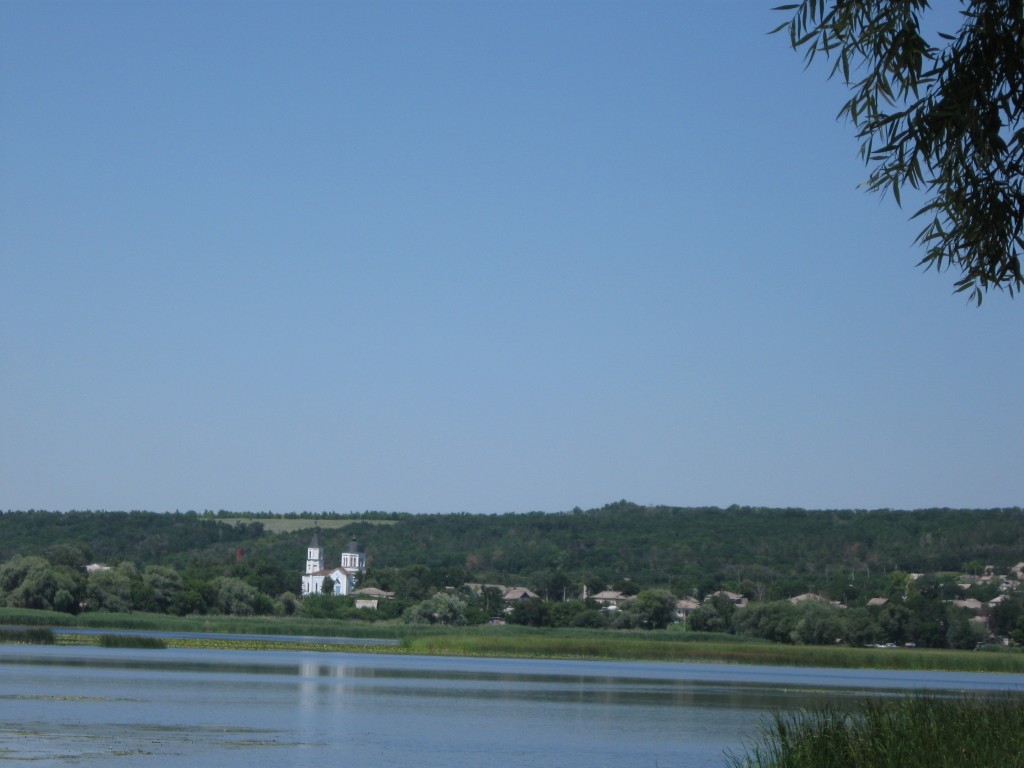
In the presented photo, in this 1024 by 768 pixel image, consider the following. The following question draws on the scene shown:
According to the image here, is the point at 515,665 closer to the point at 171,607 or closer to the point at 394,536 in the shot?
the point at 171,607

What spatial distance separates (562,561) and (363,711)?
125m

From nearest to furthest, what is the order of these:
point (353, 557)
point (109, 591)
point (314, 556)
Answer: point (109, 591), point (314, 556), point (353, 557)

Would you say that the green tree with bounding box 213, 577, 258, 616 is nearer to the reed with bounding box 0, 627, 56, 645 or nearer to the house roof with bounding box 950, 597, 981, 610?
the reed with bounding box 0, 627, 56, 645

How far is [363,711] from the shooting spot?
95.8ft

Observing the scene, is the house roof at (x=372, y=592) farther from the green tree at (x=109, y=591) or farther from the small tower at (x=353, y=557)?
the green tree at (x=109, y=591)

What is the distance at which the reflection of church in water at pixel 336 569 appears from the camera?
152m

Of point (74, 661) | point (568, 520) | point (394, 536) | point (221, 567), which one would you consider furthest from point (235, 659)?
point (394, 536)

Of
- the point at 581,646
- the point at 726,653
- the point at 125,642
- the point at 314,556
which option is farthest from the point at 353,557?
the point at 125,642

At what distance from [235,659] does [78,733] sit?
30.6 metres

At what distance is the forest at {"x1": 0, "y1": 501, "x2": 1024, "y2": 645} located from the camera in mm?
79625

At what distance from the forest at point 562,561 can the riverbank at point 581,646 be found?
2.74 m

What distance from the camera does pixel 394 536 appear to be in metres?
187

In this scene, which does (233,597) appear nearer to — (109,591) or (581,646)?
(109,591)

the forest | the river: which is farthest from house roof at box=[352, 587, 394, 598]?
the river
